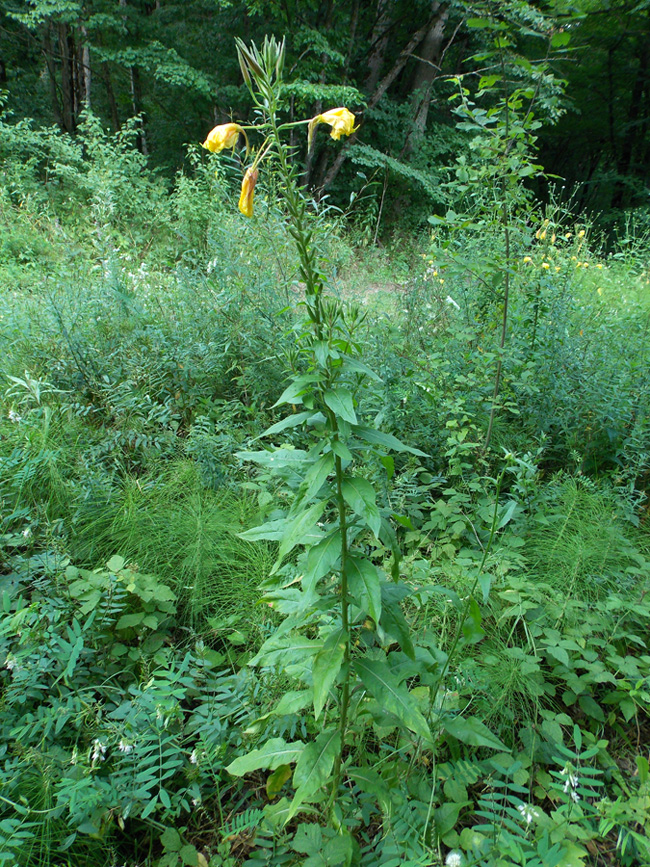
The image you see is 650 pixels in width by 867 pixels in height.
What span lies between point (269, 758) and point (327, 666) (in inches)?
16.9

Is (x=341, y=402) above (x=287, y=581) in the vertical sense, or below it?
above

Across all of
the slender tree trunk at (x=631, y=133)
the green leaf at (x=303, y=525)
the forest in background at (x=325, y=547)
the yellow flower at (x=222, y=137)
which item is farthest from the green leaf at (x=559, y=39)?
the slender tree trunk at (x=631, y=133)

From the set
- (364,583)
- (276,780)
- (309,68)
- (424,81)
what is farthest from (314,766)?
(424,81)

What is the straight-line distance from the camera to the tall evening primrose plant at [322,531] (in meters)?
1.10

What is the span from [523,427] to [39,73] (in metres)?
16.3

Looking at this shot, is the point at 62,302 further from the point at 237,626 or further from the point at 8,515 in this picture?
the point at 237,626

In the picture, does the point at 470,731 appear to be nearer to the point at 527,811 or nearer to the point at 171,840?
the point at 527,811

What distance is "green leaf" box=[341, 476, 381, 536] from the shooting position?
1103 millimetres

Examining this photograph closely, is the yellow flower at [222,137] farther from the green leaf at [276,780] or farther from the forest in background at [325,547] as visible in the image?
the green leaf at [276,780]

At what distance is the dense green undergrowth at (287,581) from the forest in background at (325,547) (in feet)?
0.05

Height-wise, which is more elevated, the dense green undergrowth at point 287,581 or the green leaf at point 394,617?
the green leaf at point 394,617

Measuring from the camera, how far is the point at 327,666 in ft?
3.84

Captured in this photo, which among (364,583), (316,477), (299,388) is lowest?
(364,583)

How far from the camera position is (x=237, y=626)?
80.5 inches
